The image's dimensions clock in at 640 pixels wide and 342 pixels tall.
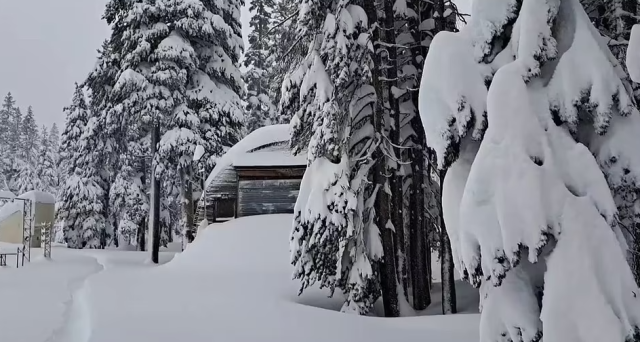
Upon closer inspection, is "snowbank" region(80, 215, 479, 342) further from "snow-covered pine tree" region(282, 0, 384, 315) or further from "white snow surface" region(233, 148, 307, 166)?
"white snow surface" region(233, 148, 307, 166)

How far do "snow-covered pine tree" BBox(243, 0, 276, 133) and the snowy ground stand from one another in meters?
17.3

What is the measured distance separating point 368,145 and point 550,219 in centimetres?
568

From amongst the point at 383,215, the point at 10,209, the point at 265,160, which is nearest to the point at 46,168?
the point at 10,209

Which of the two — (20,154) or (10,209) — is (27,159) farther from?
(10,209)

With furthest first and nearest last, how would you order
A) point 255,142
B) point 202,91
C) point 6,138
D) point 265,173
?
point 6,138 < point 202,91 < point 255,142 < point 265,173

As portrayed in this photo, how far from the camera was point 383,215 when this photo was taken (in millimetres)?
9070

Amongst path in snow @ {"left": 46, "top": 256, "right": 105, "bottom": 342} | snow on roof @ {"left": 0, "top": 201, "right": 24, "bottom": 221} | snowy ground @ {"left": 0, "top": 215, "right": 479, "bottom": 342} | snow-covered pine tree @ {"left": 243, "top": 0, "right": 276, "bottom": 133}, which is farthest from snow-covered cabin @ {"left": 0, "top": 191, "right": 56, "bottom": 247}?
path in snow @ {"left": 46, "top": 256, "right": 105, "bottom": 342}

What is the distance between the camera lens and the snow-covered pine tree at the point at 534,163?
11.4 ft

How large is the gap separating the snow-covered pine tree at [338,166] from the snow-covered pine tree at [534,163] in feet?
14.3

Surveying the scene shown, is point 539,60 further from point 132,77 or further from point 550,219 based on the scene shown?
point 132,77

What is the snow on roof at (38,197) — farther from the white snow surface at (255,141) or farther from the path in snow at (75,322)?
the path in snow at (75,322)

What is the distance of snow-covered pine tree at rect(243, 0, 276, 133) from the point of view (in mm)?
30766

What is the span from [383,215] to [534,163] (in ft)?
17.8

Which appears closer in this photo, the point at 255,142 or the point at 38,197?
the point at 255,142
